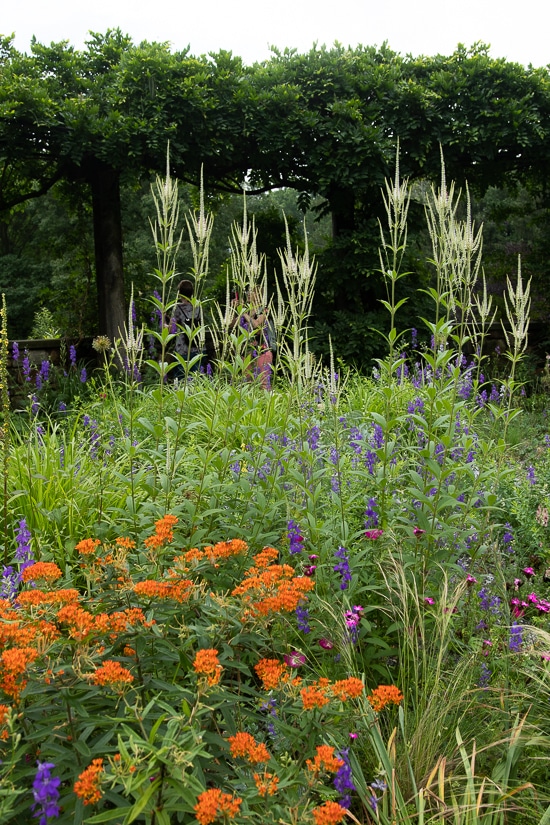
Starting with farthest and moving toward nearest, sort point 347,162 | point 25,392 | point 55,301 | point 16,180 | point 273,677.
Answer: point 55,301
point 16,180
point 347,162
point 25,392
point 273,677

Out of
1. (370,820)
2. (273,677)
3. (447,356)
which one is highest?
(447,356)

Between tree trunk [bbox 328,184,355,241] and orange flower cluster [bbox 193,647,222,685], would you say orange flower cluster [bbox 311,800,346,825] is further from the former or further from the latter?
tree trunk [bbox 328,184,355,241]

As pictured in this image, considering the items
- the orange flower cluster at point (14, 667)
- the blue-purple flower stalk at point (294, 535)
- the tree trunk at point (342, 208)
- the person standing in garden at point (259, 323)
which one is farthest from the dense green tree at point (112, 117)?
the orange flower cluster at point (14, 667)

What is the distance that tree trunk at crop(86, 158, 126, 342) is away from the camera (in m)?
8.74

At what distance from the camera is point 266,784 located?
1.39 metres

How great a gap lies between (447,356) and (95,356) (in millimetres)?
6795

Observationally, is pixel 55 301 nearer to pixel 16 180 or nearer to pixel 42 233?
pixel 16 180

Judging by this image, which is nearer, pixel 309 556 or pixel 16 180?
pixel 309 556

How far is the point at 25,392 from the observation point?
24.1 feet

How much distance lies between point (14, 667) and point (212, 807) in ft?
1.65

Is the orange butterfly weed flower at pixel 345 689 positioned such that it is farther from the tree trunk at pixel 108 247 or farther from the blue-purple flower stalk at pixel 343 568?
the tree trunk at pixel 108 247

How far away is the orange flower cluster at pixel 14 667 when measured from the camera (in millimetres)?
1376

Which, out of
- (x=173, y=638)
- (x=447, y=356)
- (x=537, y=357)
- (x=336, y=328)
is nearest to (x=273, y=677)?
(x=173, y=638)

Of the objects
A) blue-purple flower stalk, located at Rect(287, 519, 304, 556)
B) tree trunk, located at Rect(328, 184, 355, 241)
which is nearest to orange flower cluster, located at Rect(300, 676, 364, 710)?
blue-purple flower stalk, located at Rect(287, 519, 304, 556)
